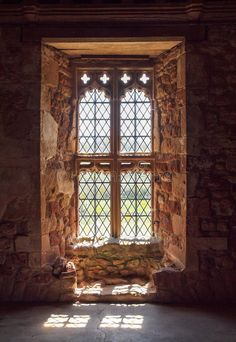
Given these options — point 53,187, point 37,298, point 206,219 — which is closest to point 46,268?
point 37,298

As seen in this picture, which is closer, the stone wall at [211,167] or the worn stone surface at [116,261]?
the stone wall at [211,167]

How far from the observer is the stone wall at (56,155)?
4.71 m

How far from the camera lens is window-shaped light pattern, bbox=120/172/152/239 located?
5.48 meters

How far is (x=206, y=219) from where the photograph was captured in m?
4.58

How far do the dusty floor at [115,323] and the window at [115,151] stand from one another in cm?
119

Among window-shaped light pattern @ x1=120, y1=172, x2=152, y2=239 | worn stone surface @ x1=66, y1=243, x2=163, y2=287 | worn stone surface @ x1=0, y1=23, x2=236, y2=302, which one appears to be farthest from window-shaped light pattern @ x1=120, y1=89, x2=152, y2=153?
worn stone surface @ x1=66, y1=243, x2=163, y2=287

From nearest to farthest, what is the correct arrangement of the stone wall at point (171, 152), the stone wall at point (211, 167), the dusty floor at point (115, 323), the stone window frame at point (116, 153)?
the dusty floor at point (115, 323) < the stone wall at point (211, 167) < the stone wall at point (171, 152) < the stone window frame at point (116, 153)

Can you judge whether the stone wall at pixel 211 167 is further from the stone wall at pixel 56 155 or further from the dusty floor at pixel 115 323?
the stone wall at pixel 56 155

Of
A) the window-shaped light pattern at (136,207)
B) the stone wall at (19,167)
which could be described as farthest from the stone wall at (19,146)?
the window-shaped light pattern at (136,207)

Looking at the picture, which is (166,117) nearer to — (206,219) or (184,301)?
(206,219)

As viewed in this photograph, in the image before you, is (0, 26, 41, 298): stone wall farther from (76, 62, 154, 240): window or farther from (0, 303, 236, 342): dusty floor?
(76, 62, 154, 240): window

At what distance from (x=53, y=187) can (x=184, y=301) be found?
1917 mm

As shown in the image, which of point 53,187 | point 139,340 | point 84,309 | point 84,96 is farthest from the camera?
point 84,96

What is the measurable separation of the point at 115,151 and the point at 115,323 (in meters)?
2.18
